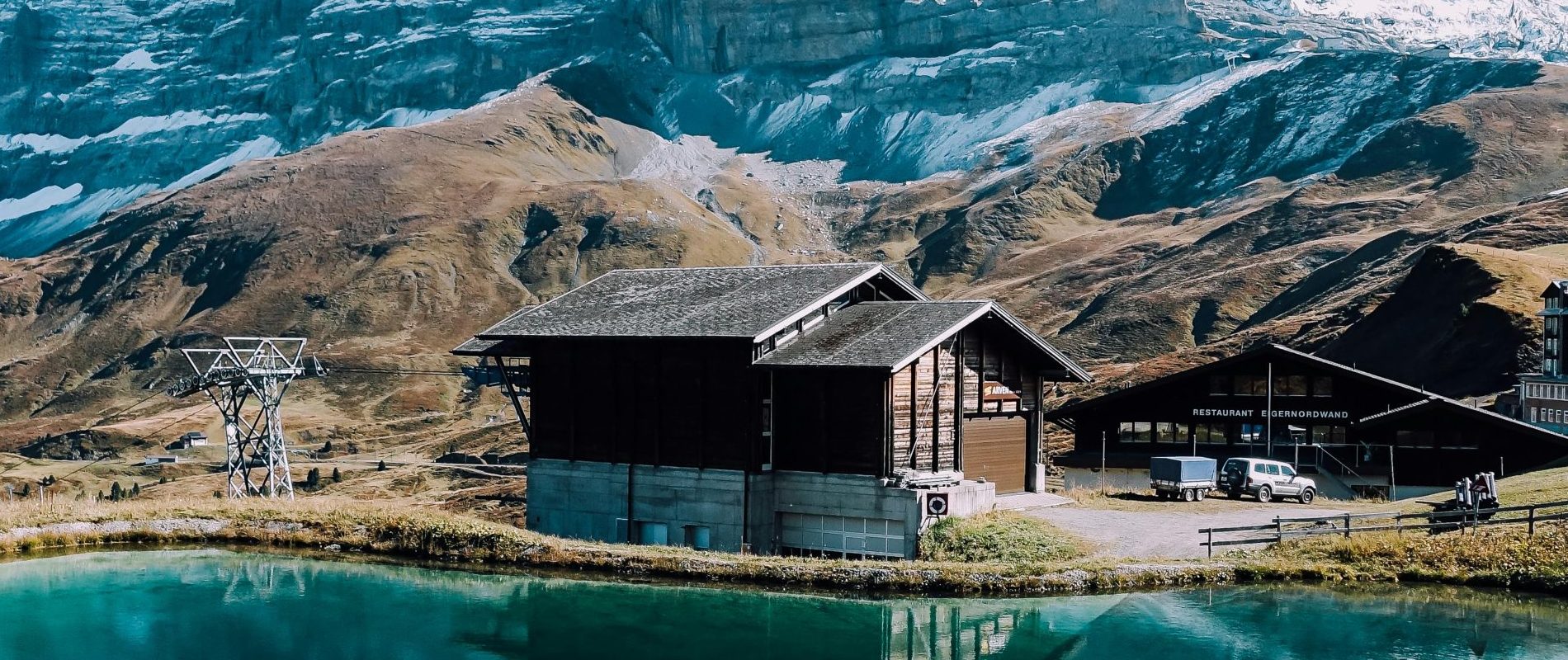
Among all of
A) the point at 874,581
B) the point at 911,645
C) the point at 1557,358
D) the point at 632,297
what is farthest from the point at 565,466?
the point at 1557,358

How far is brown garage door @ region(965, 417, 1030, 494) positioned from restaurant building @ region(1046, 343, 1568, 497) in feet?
35.6

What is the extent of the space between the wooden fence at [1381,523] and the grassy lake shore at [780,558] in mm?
636

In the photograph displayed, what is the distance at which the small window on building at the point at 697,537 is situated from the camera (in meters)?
53.5

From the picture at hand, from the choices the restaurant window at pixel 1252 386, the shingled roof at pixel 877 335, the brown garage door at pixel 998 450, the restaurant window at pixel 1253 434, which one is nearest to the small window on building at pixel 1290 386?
the restaurant window at pixel 1252 386

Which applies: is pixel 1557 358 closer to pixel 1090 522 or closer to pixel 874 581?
pixel 1090 522

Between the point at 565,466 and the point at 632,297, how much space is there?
21.5ft

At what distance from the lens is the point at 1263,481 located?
57750mm

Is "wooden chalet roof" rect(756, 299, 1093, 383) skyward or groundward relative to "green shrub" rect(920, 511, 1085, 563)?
skyward

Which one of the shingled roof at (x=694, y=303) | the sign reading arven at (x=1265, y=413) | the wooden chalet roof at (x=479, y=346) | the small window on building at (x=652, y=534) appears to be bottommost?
the small window on building at (x=652, y=534)

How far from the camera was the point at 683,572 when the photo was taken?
45.5 metres

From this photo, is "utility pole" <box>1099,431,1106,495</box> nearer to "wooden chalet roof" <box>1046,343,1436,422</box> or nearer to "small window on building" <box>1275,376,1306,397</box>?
"wooden chalet roof" <box>1046,343,1436,422</box>

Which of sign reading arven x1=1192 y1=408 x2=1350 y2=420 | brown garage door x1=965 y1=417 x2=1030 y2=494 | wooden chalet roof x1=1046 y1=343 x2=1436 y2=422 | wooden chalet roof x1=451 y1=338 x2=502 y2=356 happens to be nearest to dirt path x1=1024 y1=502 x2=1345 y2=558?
brown garage door x1=965 y1=417 x2=1030 y2=494

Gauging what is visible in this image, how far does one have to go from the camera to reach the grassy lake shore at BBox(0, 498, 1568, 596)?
4297 centimetres

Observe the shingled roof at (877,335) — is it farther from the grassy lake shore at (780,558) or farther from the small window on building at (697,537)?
the grassy lake shore at (780,558)
